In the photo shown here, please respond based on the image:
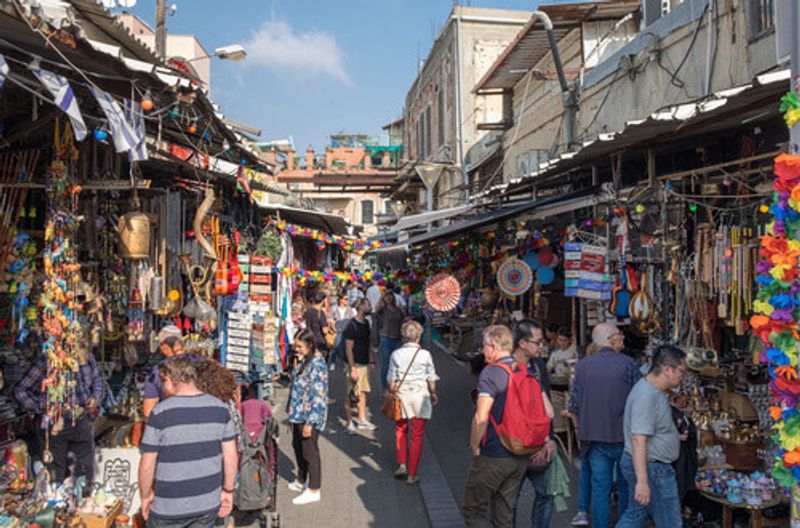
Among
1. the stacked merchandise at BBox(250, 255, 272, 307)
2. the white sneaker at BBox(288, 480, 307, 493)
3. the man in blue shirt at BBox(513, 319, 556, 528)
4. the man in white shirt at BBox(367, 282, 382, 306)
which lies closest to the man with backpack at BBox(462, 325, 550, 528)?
the man in blue shirt at BBox(513, 319, 556, 528)

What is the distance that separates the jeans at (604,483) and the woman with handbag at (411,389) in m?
2.08

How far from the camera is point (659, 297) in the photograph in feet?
23.1

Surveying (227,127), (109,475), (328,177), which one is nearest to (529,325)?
A: (227,127)

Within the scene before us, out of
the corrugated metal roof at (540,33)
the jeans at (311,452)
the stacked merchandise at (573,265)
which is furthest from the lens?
the corrugated metal roof at (540,33)

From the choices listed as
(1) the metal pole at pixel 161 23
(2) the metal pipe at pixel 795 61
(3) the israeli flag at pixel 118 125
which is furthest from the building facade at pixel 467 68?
(2) the metal pipe at pixel 795 61

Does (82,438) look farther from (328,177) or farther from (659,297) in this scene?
(328,177)

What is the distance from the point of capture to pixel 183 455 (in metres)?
4.21

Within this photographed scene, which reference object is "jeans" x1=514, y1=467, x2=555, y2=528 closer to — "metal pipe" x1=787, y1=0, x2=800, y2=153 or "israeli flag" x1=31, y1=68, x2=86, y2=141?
"metal pipe" x1=787, y1=0, x2=800, y2=153

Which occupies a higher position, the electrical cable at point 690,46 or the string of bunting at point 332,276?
the electrical cable at point 690,46

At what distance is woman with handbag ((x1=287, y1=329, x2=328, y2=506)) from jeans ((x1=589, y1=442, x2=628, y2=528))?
256 centimetres

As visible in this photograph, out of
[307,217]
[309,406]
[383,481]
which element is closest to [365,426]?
[383,481]

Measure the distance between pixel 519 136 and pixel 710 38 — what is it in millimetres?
9441

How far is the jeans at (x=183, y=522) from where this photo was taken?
13.8 feet

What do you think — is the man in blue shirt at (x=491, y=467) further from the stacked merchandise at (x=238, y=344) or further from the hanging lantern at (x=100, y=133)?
the stacked merchandise at (x=238, y=344)
